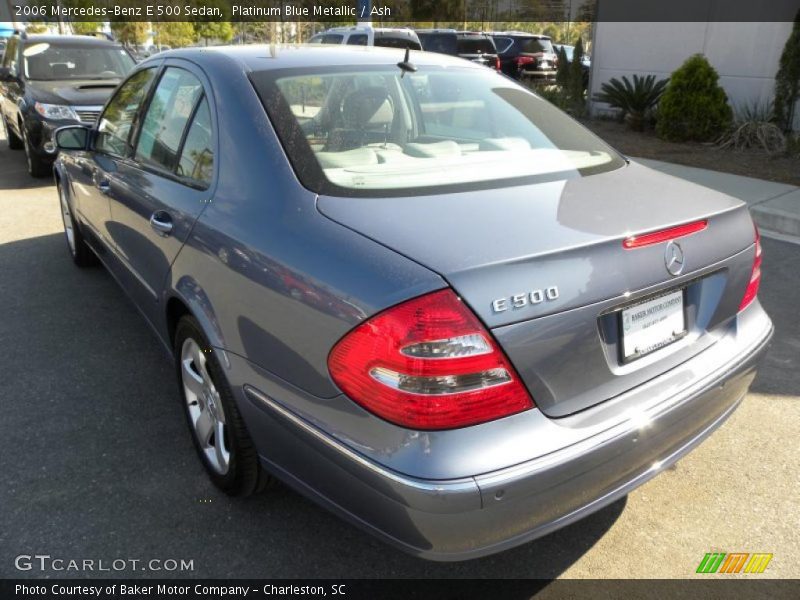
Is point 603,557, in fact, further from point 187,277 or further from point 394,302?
point 187,277

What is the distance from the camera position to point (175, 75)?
10.2ft

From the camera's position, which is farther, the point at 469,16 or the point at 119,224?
the point at 469,16

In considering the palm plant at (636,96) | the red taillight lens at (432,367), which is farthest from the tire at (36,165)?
the palm plant at (636,96)

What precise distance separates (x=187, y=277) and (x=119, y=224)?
1193 millimetres

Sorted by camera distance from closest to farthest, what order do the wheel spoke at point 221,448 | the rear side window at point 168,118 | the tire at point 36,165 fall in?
the wheel spoke at point 221,448
the rear side window at point 168,118
the tire at point 36,165

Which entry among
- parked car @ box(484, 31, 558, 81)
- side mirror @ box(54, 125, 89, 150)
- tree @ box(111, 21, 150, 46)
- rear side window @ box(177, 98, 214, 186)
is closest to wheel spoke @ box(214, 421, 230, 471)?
rear side window @ box(177, 98, 214, 186)

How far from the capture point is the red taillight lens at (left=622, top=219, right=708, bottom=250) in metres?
1.97

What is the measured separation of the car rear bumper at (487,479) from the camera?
1717 millimetres

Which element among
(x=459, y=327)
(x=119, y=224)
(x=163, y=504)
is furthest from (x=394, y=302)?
(x=119, y=224)

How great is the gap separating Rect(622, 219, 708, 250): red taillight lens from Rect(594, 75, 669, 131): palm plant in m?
10.4

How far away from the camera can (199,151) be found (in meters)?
2.65

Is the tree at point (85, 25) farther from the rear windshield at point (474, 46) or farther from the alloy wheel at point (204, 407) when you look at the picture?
the alloy wheel at point (204, 407)

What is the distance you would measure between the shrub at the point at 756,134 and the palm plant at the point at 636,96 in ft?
4.93

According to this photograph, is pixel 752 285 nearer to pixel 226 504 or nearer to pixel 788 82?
pixel 226 504
